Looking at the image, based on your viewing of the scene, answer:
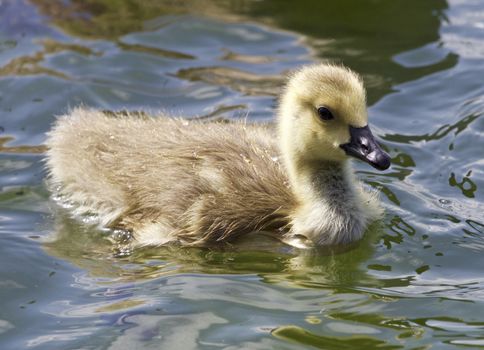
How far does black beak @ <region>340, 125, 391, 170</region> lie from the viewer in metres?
5.06

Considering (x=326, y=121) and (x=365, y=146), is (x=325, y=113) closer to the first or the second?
(x=326, y=121)

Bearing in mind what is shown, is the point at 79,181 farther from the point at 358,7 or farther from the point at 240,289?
the point at 358,7

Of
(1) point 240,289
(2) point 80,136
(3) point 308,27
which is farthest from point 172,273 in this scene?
(3) point 308,27

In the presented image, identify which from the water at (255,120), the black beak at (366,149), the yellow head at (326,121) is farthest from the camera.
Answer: the yellow head at (326,121)

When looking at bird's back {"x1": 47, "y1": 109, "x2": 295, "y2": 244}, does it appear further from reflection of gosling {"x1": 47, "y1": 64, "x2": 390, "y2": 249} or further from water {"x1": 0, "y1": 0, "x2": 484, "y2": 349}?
water {"x1": 0, "y1": 0, "x2": 484, "y2": 349}

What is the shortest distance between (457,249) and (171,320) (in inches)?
63.5

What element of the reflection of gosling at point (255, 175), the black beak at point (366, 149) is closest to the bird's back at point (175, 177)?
the reflection of gosling at point (255, 175)

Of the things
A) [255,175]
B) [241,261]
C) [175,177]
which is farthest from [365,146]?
[175,177]

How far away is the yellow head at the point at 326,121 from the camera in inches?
204

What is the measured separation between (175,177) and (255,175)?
418 millimetres

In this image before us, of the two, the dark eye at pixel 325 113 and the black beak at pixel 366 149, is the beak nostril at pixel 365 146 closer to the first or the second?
the black beak at pixel 366 149

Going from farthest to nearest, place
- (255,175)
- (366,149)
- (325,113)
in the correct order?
1. (255,175)
2. (325,113)
3. (366,149)

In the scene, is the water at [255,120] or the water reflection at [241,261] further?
the water reflection at [241,261]

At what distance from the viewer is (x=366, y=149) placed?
5125 millimetres
